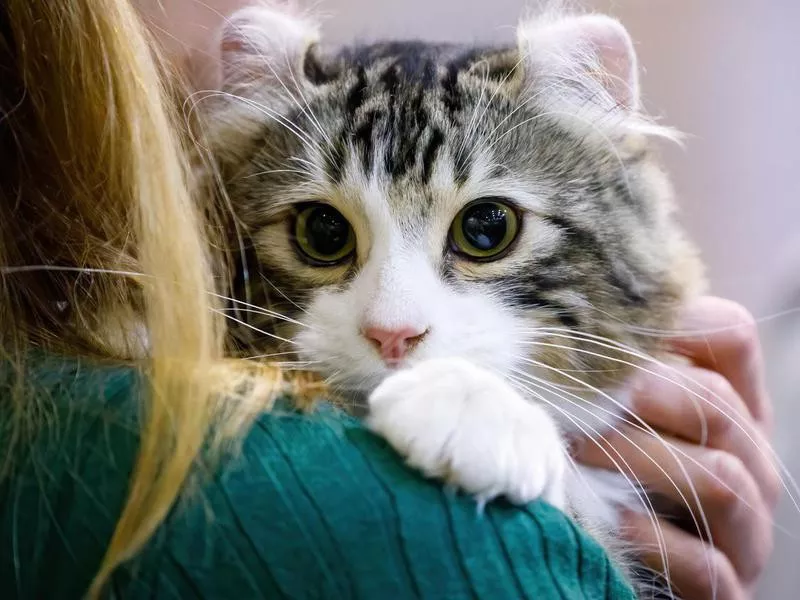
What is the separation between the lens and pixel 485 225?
2.61 feet

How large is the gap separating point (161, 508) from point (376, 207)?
1.38 ft

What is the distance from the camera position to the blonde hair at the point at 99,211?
1.81ft

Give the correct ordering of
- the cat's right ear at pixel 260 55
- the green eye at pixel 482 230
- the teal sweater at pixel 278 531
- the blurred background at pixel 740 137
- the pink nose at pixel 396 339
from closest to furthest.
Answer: the teal sweater at pixel 278 531 → the pink nose at pixel 396 339 → the green eye at pixel 482 230 → the cat's right ear at pixel 260 55 → the blurred background at pixel 740 137

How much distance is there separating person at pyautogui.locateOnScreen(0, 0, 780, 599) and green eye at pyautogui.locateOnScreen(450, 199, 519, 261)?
0.27 m

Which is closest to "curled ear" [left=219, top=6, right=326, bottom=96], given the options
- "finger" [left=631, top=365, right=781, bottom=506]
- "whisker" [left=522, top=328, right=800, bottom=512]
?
"whisker" [left=522, top=328, right=800, bottom=512]

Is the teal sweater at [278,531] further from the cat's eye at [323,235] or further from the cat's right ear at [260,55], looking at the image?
the cat's right ear at [260,55]

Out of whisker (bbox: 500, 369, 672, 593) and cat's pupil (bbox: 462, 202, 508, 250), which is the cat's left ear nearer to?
cat's pupil (bbox: 462, 202, 508, 250)

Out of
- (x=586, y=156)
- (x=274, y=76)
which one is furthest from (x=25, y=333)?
(x=586, y=156)

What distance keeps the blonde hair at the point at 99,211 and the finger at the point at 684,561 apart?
51 centimetres

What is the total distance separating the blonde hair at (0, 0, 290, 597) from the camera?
551 millimetres

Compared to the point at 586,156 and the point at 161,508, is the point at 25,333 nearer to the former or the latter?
the point at 161,508

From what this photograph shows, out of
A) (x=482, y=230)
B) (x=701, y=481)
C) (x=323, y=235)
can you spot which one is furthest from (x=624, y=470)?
(x=323, y=235)

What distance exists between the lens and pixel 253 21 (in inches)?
36.2

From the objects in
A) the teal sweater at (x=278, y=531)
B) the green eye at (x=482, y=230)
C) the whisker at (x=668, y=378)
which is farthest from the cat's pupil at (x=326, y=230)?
the teal sweater at (x=278, y=531)
